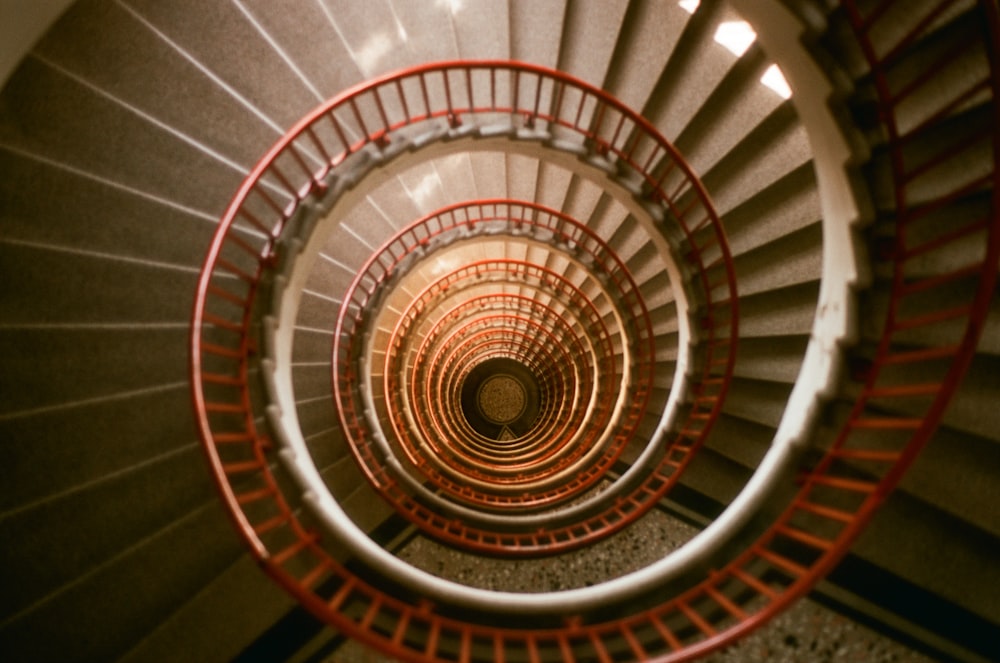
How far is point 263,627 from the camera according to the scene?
3.13 m

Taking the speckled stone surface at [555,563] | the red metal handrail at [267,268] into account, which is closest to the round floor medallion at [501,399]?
the speckled stone surface at [555,563]

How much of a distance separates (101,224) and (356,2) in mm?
2382

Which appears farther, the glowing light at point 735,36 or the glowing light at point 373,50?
the glowing light at point 373,50

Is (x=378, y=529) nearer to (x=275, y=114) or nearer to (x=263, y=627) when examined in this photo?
(x=263, y=627)

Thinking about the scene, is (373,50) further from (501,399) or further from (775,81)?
(501,399)

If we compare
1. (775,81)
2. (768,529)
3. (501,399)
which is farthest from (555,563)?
(501,399)

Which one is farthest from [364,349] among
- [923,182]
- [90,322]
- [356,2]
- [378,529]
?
[923,182]

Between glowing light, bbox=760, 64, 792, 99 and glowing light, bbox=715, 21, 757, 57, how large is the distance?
0.21 m

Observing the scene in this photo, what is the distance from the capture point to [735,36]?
130 inches

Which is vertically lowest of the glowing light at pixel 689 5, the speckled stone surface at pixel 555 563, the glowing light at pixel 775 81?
the speckled stone surface at pixel 555 563

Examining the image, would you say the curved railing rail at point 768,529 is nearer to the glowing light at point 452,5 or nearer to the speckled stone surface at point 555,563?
the speckled stone surface at point 555,563

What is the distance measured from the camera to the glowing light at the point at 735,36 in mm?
3227

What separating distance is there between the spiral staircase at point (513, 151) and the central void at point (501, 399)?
37.6 ft

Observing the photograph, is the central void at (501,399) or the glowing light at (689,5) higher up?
the glowing light at (689,5)
